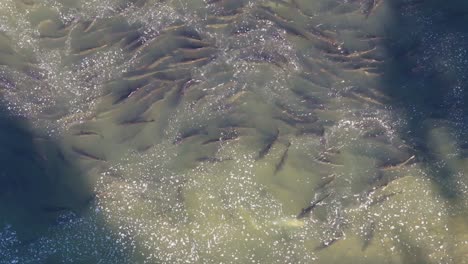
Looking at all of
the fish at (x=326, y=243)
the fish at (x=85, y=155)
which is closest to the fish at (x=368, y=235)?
the fish at (x=326, y=243)

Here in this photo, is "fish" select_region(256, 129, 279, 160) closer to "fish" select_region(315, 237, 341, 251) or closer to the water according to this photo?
→ the water

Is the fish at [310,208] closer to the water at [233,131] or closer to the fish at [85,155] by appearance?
the water at [233,131]

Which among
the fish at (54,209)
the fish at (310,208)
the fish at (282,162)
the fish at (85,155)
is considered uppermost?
the fish at (85,155)

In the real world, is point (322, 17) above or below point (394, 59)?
above

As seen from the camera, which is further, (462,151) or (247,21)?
(247,21)

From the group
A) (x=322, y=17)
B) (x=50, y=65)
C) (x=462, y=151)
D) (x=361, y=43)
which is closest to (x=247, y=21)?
(x=322, y=17)

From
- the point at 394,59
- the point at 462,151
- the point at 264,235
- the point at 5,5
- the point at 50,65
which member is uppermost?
the point at 5,5

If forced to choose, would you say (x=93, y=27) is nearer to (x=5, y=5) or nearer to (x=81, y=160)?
(x=5, y=5)

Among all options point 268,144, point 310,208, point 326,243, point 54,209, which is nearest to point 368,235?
point 326,243
